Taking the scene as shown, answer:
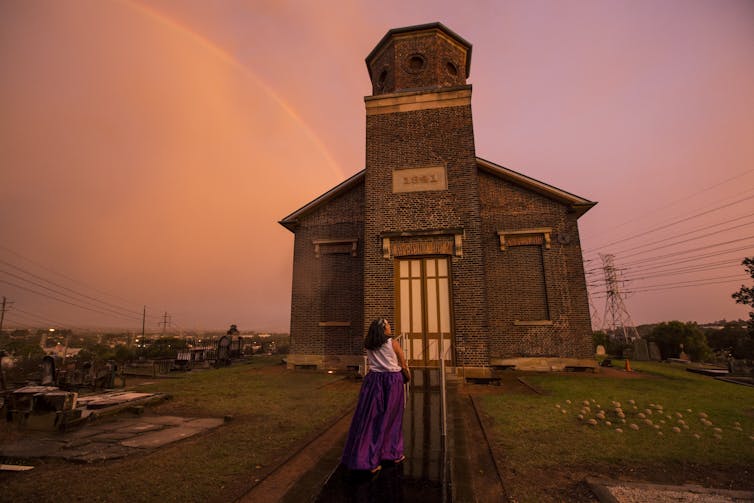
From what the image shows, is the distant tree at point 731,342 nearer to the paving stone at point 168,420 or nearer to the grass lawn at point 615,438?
the grass lawn at point 615,438

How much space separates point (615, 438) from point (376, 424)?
13.3 feet

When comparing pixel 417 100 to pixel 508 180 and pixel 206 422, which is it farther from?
pixel 206 422

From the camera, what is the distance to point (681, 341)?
30.0m

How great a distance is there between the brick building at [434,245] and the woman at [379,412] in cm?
628

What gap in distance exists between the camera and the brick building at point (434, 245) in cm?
1047

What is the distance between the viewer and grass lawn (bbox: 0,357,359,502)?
3.50 m

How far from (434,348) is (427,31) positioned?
11272mm

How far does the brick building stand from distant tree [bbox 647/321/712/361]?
25545mm

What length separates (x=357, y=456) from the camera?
3621mm

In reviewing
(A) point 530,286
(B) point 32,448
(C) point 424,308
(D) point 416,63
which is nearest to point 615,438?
(C) point 424,308

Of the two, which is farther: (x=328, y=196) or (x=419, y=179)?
(x=328, y=196)

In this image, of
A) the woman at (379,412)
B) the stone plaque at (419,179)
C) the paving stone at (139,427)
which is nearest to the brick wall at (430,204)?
the stone plaque at (419,179)

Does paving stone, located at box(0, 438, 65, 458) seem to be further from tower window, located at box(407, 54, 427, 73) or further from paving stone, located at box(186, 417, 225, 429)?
tower window, located at box(407, 54, 427, 73)

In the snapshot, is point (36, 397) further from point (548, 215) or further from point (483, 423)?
point (548, 215)
